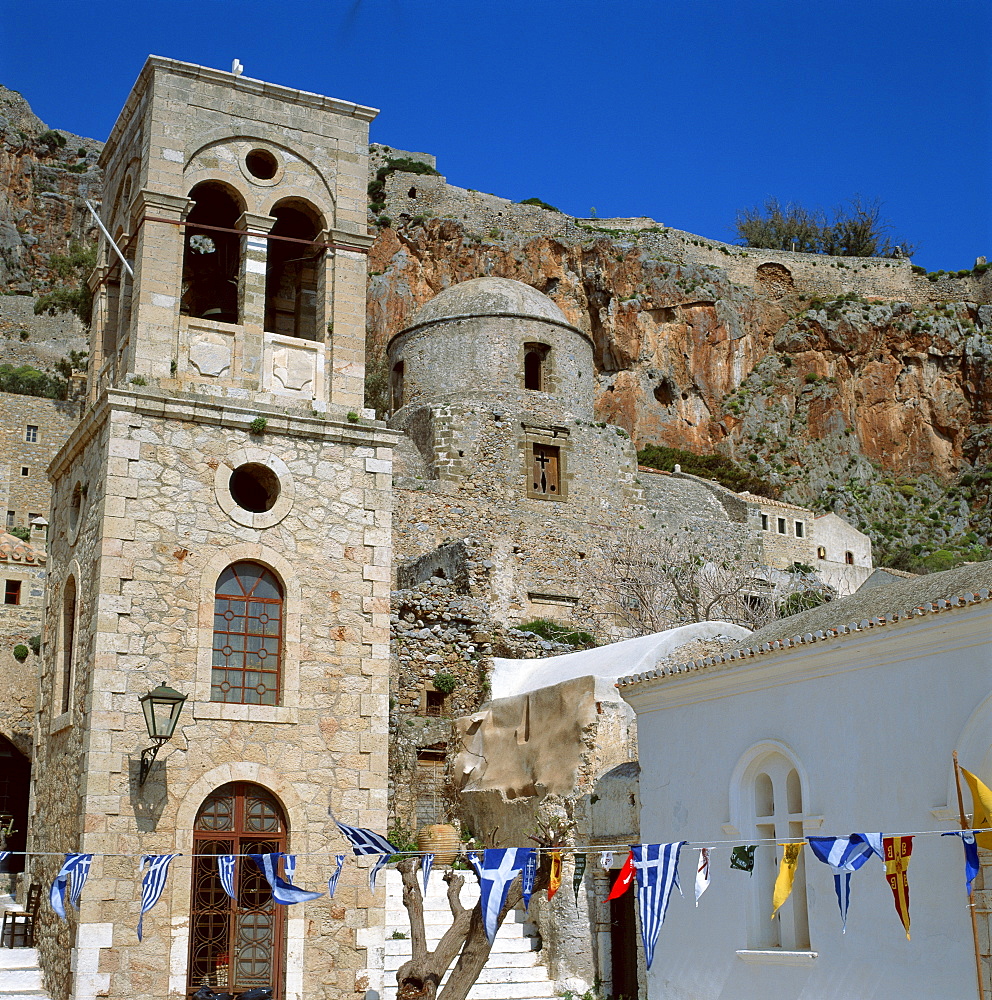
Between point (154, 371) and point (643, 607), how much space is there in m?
19.5

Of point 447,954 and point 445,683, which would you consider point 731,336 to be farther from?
point 447,954

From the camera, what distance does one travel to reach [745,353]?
62031mm

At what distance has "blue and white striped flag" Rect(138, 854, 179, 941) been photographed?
12672 millimetres

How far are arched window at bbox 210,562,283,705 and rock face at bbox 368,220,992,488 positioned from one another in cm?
3909

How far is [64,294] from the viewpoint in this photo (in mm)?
63062

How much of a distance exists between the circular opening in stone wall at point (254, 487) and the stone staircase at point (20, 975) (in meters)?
5.89

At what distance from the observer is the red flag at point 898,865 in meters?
10.4

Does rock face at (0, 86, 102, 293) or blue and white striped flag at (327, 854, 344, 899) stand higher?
rock face at (0, 86, 102, 293)

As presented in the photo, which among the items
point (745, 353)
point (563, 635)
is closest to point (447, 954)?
point (563, 635)

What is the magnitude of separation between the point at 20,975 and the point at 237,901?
114 inches

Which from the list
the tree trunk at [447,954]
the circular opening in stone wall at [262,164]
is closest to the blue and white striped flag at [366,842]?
the tree trunk at [447,954]

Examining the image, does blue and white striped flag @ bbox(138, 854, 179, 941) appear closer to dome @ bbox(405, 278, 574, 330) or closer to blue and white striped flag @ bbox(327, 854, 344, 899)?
blue and white striped flag @ bbox(327, 854, 344, 899)

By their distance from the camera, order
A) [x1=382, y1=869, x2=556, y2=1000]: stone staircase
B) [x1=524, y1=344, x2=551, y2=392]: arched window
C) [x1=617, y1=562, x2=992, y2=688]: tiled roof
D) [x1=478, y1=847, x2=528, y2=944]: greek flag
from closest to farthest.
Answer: [x1=478, y1=847, x2=528, y2=944]: greek flag → [x1=617, y1=562, x2=992, y2=688]: tiled roof → [x1=382, y1=869, x2=556, y2=1000]: stone staircase → [x1=524, y1=344, x2=551, y2=392]: arched window

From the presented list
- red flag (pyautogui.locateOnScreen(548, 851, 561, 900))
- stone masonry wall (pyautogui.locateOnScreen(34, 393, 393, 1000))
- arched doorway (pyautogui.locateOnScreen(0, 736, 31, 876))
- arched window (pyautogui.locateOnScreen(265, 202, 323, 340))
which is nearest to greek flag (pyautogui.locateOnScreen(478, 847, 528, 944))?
red flag (pyautogui.locateOnScreen(548, 851, 561, 900))
